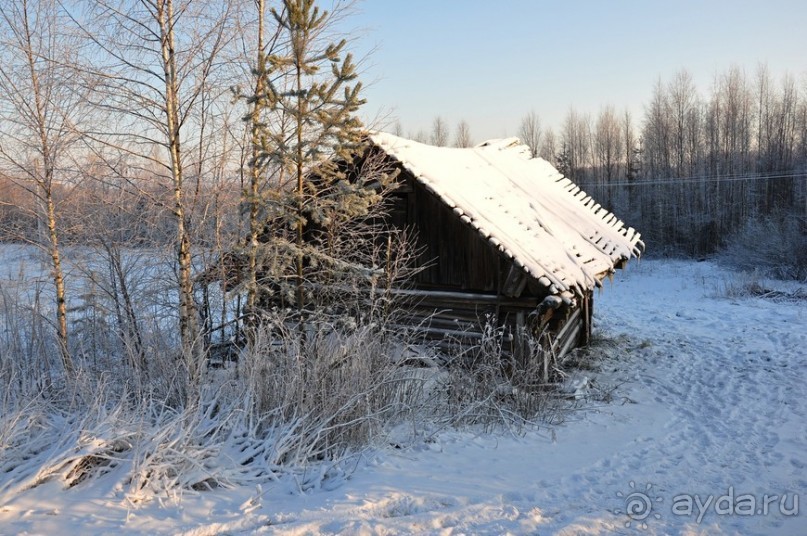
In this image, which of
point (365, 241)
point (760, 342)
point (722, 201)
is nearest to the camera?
point (365, 241)

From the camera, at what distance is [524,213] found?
11711 mm

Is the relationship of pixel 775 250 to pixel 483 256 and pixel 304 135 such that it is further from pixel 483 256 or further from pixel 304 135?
pixel 304 135

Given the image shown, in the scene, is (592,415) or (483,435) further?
(592,415)

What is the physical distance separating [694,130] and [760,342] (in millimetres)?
35235

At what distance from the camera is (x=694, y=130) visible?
4284 centimetres

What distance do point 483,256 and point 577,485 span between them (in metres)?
5.24

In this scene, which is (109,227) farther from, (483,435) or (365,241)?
(483,435)

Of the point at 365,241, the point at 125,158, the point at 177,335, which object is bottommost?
the point at 177,335

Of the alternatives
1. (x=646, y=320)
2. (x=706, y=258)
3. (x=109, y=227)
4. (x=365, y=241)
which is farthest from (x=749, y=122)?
(x=109, y=227)

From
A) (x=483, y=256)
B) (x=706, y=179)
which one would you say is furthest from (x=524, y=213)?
(x=706, y=179)

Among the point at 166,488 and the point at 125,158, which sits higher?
the point at 125,158

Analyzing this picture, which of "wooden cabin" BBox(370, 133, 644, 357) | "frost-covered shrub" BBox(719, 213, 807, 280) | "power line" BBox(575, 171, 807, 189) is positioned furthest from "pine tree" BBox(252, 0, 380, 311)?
"power line" BBox(575, 171, 807, 189)

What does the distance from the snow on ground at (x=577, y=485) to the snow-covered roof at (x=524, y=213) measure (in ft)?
7.53

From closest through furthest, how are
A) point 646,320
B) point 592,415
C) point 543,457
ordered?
point 543,457 → point 592,415 → point 646,320
